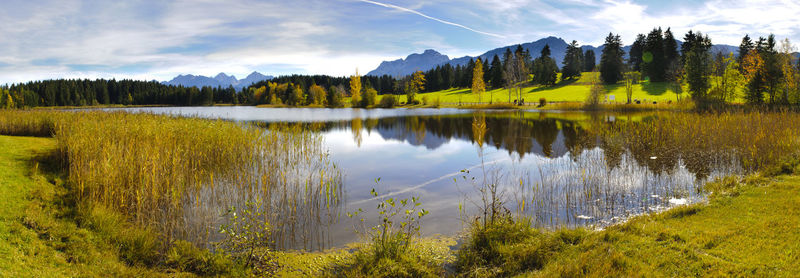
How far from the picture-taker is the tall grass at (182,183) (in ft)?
25.2

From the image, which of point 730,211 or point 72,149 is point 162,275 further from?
point 730,211

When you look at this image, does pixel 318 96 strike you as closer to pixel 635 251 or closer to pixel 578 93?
pixel 578 93

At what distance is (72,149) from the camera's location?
9500 mm

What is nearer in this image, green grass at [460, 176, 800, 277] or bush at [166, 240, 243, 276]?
green grass at [460, 176, 800, 277]

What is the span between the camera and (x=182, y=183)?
9492mm

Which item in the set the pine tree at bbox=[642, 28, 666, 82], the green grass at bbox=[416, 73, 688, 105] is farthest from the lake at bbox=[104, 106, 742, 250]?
A: the pine tree at bbox=[642, 28, 666, 82]

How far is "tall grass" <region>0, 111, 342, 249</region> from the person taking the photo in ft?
25.2

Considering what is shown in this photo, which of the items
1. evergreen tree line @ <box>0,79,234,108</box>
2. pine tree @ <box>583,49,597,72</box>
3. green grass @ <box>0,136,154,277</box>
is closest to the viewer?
green grass @ <box>0,136,154,277</box>

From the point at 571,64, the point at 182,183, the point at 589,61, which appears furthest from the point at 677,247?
the point at 589,61

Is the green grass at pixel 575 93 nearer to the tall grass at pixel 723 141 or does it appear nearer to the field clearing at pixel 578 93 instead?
the field clearing at pixel 578 93

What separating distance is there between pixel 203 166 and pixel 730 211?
13.8 meters

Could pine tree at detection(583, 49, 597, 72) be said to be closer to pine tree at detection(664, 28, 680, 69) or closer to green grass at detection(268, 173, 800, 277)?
Answer: pine tree at detection(664, 28, 680, 69)

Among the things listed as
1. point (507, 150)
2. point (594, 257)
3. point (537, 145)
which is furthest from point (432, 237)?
point (537, 145)

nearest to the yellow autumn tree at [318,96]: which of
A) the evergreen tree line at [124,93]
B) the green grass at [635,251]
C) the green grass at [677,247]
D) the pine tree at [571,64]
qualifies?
the evergreen tree line at [124,93]
